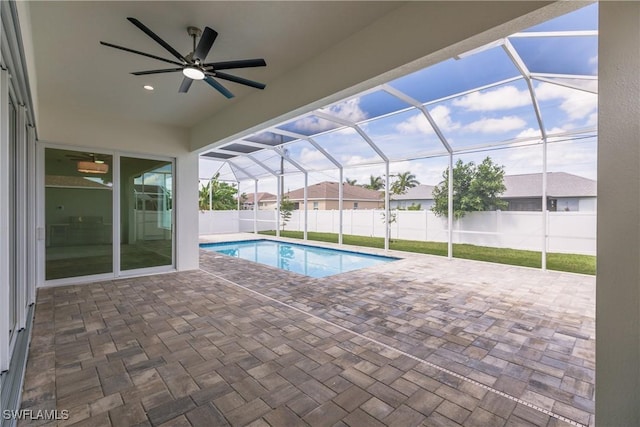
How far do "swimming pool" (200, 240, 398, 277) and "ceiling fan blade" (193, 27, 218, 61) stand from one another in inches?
174

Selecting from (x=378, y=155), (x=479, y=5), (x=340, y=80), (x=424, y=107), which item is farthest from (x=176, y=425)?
(x=378, y=155)

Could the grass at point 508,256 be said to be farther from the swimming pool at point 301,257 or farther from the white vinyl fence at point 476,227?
the swimming pool at point 301,257

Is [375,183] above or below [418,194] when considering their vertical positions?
above

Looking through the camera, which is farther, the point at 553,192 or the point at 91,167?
the point at 553,192

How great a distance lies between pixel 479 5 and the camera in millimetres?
2061

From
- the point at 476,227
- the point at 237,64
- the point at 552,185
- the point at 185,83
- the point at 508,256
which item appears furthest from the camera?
the point at 508,256

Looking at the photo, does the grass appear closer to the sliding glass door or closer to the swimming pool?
the swimming pool

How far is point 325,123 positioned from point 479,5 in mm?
4784

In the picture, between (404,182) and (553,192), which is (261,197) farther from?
(553,192)

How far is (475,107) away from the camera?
230 inches

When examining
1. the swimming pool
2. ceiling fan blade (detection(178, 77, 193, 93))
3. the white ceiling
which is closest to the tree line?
the swimming pool

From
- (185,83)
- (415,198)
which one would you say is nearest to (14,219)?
(185,83)

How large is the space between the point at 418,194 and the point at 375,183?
1819mm

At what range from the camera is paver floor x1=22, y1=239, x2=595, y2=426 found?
188 cm
